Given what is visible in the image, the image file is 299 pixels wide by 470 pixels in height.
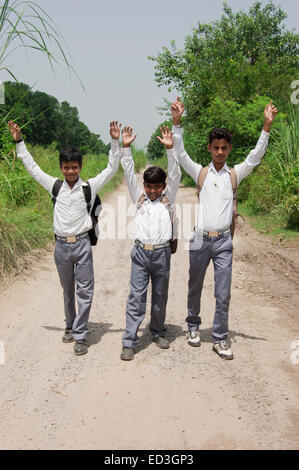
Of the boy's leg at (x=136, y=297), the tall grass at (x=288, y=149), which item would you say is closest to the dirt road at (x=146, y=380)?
the boy's leg at (x=136, y=297)

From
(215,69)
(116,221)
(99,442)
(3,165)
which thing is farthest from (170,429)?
(215,69)

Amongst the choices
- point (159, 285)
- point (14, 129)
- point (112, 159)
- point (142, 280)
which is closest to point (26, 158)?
point (14, 129)

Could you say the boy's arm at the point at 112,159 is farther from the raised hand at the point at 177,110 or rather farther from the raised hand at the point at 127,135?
the raised hand at the point at 177,110

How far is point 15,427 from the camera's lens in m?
2.62

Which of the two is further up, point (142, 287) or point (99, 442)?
point (142, 287)

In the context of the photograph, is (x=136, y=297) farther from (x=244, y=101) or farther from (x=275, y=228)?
(x=244, y=101)

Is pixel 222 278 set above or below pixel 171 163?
below

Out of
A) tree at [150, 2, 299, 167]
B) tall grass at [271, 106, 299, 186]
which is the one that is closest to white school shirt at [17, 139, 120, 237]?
tall grass at [271, 106, 299, 186]

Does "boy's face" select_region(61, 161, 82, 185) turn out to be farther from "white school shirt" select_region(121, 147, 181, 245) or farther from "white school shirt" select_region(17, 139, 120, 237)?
"white school shirt" select_region(121, 147, 181, 245)

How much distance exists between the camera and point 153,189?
3.59m

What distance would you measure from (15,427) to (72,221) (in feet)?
5.26

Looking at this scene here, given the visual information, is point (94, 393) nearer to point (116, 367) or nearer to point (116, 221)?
point (116, 367)

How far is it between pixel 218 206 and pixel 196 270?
592 mm

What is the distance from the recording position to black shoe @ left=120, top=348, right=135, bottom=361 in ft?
11.5
